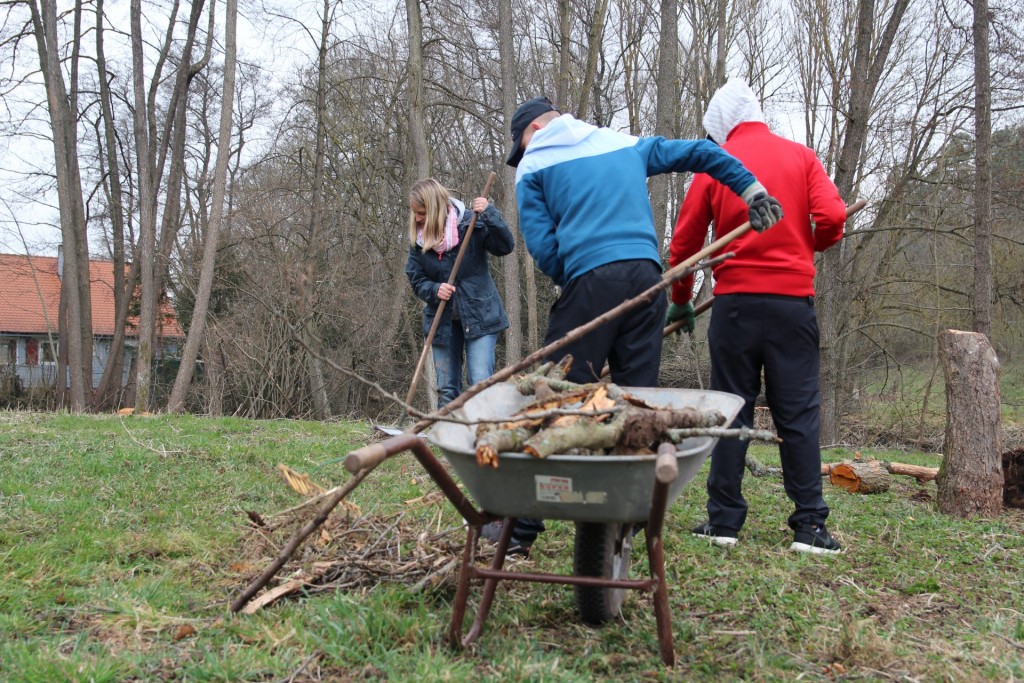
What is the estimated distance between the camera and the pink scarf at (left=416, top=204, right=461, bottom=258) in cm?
513

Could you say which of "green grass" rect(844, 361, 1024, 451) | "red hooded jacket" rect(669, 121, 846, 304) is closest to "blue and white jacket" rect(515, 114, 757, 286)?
"red hooded jacket" rect(669, 121, 846, 304)

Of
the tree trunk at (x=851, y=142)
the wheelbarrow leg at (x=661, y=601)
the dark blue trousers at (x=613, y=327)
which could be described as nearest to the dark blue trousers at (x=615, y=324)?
the dark blue trousers at (x=613, y=327)

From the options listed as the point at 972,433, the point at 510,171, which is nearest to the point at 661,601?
the point at 972,433

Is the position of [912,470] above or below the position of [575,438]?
below

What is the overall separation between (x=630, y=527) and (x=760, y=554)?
3.41 ft

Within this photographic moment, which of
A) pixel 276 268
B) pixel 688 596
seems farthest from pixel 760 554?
pixel 276 268

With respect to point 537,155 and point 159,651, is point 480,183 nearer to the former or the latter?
point 537,155

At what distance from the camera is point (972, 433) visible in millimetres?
4301

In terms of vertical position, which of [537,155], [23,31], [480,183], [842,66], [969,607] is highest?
[23,31]

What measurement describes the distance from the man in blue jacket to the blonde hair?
5.62ft

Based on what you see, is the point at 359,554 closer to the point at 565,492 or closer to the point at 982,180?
the point at 565,492

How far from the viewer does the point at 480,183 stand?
53.2ft

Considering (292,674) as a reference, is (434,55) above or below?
above

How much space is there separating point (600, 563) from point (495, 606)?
0.48 metres
